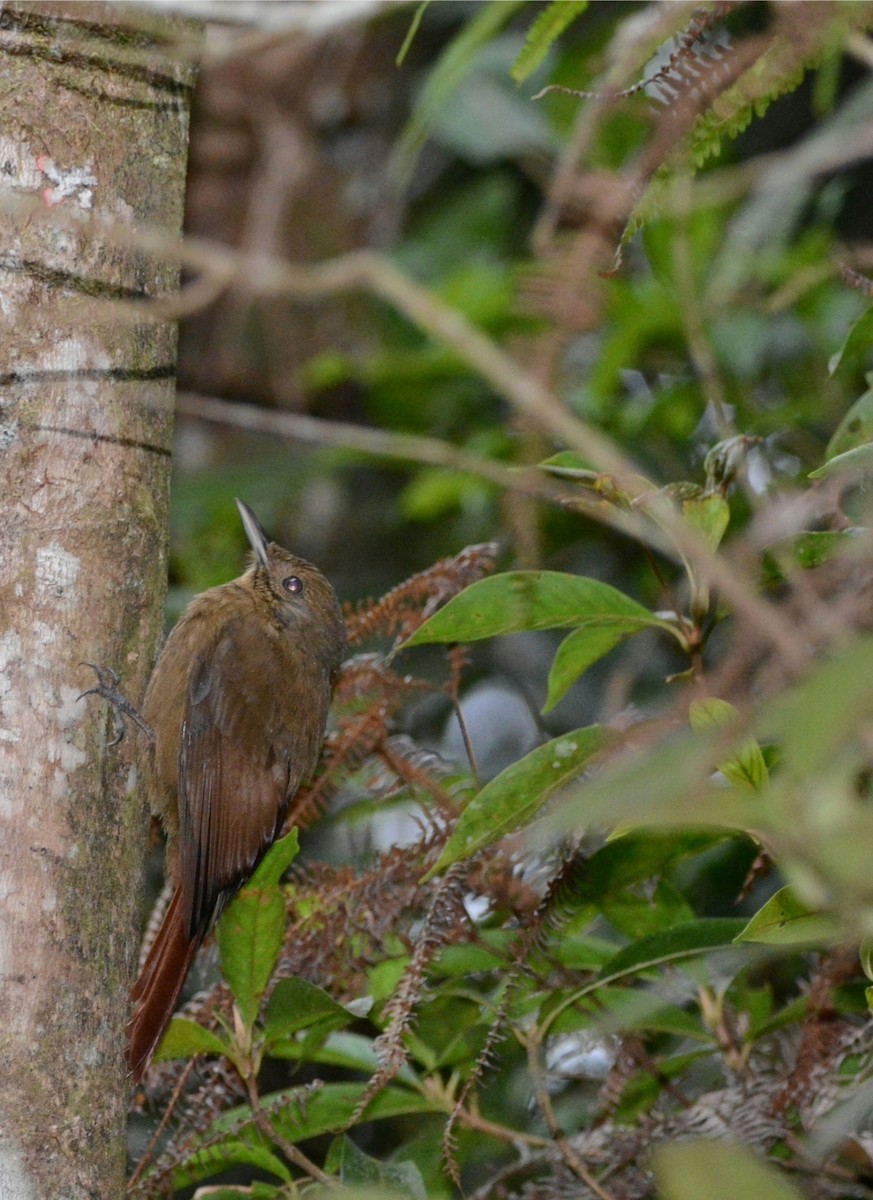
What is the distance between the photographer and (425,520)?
4.98 meters

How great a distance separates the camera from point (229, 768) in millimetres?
2990

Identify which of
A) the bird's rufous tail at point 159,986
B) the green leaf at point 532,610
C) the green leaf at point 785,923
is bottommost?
the bird's rufous tail at point 159,986

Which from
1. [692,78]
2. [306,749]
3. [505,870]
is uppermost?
[692,78]

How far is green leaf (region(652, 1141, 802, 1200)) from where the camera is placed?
800 mm

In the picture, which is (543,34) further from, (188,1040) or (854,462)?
(188,1040)

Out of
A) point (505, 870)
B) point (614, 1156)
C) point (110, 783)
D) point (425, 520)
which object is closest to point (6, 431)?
point (110, 783)

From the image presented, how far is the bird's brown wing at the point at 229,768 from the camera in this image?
2.77 metres

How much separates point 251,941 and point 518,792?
1.47 ft

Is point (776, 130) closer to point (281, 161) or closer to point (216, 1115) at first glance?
point (281, 161)

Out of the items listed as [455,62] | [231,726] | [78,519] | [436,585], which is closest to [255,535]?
[231,726]

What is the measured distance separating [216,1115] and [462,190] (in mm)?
4089

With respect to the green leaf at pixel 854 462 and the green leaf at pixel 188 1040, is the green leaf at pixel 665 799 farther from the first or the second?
the green leaf at pixel 188 1040

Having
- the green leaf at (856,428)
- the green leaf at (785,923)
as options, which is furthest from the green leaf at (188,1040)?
the green leaf at (856,428)

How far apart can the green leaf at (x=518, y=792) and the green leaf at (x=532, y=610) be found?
161 mm
